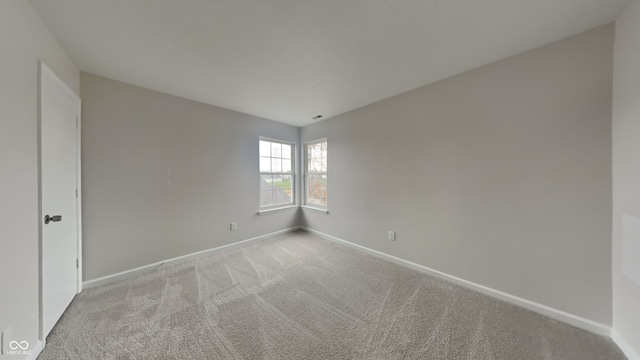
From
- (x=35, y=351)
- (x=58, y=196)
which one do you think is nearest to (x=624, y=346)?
(x=35, y=351)

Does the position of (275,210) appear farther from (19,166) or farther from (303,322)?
(19,166)

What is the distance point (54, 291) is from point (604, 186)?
4.43 meters

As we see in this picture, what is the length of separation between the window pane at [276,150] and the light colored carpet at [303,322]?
2.23 metres

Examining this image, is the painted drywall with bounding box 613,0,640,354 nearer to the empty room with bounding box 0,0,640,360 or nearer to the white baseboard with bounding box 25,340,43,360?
the empty room with bounding box 0,0,640,360

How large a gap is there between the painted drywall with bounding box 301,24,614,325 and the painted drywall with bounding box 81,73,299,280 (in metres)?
2.41

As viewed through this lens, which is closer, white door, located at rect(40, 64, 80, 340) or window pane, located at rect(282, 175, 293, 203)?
white door, located at rect(40, 64, 80, 340)

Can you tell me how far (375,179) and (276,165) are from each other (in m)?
2.02

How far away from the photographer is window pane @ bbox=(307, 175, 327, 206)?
3.81 metres

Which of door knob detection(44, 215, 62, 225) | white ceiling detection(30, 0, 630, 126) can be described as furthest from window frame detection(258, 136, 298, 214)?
door knob detection(44, 215, 62, 225)

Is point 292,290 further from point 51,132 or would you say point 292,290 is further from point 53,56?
point 53,56

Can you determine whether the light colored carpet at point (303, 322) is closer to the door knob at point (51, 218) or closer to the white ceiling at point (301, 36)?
the door knob at point (51, 218)

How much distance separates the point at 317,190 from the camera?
3.99 metres

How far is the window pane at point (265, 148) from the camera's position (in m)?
3.63

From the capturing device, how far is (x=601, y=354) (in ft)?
4.36
